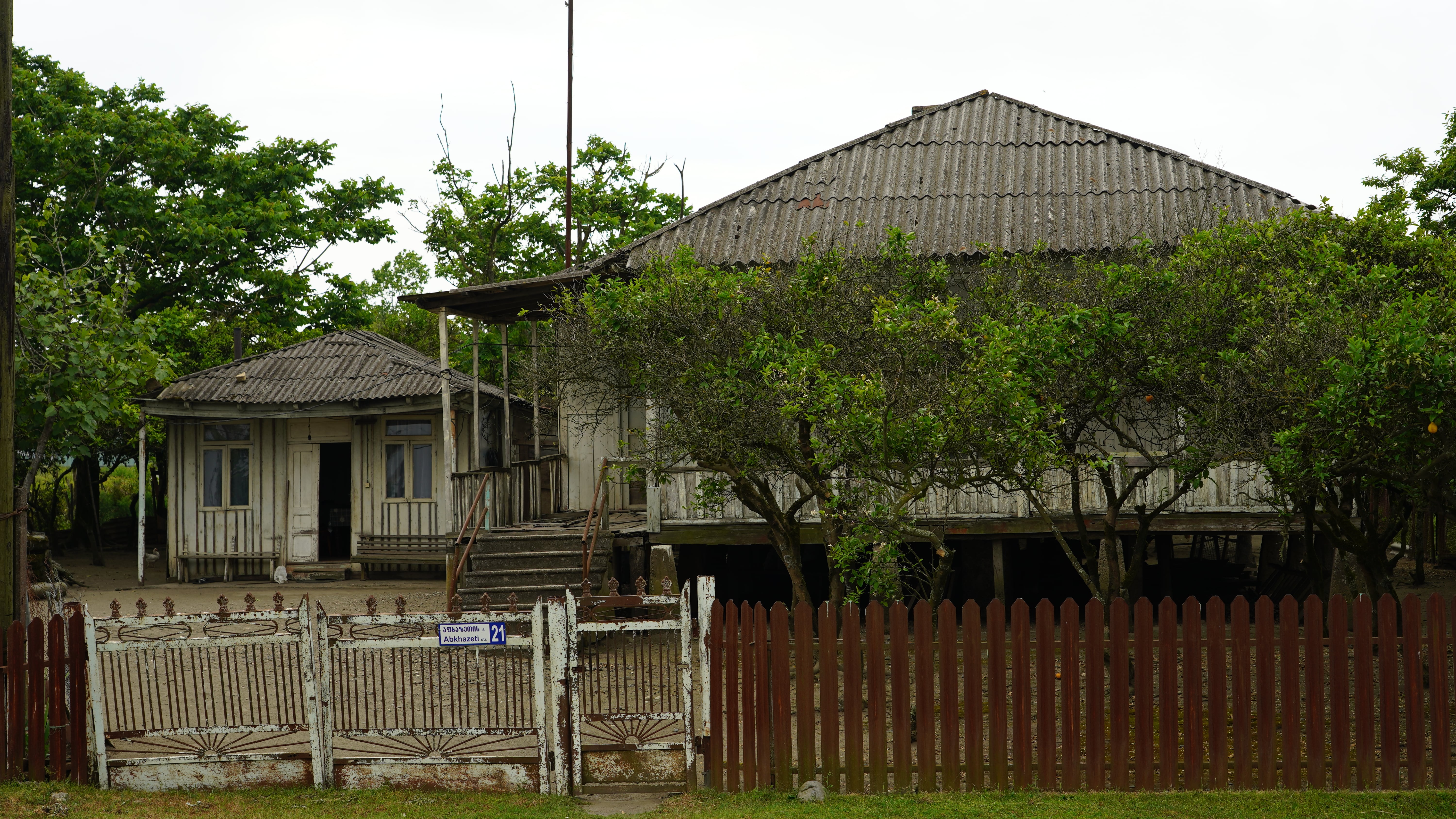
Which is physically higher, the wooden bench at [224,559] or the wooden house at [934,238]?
the wooden house at [934,238]

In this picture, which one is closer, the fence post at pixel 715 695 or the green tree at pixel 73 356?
the fence post at pixel 715 695

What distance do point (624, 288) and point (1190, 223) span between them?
21.8 ft

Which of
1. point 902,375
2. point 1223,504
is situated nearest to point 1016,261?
point 902,375

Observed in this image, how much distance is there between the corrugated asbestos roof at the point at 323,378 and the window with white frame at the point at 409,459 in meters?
0.91

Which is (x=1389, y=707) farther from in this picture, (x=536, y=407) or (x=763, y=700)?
(x=536, y=407)

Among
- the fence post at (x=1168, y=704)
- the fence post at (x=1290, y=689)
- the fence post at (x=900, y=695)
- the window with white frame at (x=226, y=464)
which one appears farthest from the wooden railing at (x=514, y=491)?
the fence post at (x=1290, y=689)

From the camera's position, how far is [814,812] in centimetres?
653

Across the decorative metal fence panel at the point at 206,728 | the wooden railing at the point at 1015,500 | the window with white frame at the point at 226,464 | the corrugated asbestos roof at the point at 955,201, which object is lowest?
the decorative metal fence panel at the point at 206,728

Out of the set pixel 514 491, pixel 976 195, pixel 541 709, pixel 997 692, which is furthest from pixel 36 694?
pixel 976 195

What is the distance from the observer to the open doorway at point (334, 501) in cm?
2084

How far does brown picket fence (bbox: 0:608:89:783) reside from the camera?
7.22 metres

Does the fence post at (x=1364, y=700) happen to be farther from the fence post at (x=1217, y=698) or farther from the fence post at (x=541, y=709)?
the fence post at (x=541, y=709)

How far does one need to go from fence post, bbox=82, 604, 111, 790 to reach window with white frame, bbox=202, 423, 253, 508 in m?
13.1

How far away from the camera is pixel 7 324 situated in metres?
7.45
